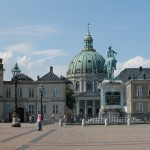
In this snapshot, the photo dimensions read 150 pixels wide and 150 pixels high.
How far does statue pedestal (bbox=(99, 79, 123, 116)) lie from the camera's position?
59.0 m

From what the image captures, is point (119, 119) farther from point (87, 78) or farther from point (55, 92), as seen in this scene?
point (87, 78)

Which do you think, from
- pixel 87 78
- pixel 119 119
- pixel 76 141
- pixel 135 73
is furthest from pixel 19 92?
pixel 87 78

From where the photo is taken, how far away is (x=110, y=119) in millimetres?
58969

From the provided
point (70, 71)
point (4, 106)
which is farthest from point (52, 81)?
point (70, 71)

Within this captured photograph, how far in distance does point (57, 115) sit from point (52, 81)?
23.2 feet

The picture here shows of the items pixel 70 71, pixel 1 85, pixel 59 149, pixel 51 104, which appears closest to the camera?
pixel 59 149

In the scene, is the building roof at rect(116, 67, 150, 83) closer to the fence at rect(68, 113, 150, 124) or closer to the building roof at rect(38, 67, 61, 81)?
the building roof at rect(38, 67, 61, 81)

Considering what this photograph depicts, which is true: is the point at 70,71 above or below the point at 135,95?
above

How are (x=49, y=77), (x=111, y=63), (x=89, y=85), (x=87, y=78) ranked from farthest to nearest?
(x=87, y=78) → (x=89, y=85) → (x=49, y=77) → (x=111, y=63)

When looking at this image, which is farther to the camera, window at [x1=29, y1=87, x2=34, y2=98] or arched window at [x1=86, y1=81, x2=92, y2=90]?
arched window at [x1=86, y1=81, x2=92, y2=90]

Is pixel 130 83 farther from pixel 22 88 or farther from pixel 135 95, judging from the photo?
pixel 22 88

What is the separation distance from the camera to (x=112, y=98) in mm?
59375

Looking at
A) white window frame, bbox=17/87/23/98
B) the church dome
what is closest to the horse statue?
white window frame, bbox=17/87/23/98

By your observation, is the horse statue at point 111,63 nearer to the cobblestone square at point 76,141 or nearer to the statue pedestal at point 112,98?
the statue pedestal at point 112,98
